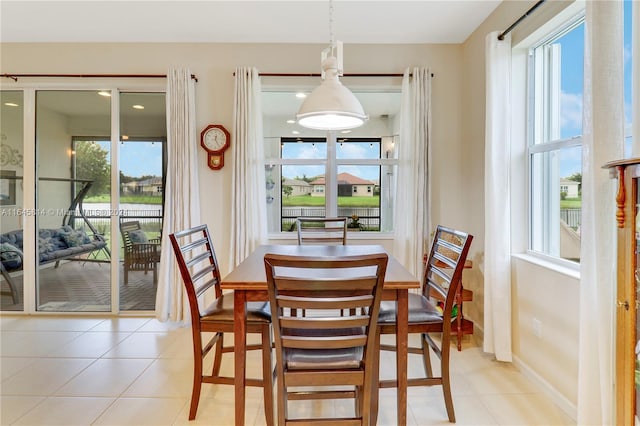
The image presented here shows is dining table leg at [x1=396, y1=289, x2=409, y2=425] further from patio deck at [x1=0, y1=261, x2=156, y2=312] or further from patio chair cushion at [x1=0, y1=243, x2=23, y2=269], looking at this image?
patio chair cushion at [x1=0, y1=243, x2=23, y2=269]

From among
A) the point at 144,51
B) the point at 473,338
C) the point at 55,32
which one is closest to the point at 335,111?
the point at 473,338

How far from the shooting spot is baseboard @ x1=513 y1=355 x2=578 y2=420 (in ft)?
6.12

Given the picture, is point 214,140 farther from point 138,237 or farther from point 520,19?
point 520,19

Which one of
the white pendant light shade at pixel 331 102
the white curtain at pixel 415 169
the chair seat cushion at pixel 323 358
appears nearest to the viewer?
the chair seat cushion at pixel 323 358

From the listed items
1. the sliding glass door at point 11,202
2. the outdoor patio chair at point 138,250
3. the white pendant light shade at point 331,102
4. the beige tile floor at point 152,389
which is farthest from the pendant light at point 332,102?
the sliding glass door at point 11,202

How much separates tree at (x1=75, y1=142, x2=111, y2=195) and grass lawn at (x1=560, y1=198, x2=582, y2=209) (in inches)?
151

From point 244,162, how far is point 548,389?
9.21ft

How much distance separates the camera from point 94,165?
339cm

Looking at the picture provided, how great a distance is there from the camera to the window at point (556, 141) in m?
2.02

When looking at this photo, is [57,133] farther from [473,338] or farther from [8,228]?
[473,338]

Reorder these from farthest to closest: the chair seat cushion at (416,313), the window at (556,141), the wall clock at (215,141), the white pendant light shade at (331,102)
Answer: the wall clock at (215,141), the window at (556,141), the chair seat cushion at (416,313), the white pendant light shade at (331,102)

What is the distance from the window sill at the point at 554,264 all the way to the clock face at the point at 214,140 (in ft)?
8.66

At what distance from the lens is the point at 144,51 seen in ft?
10.7

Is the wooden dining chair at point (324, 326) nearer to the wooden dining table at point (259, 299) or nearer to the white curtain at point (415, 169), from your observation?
the wooden dining table at point (259, 299)
